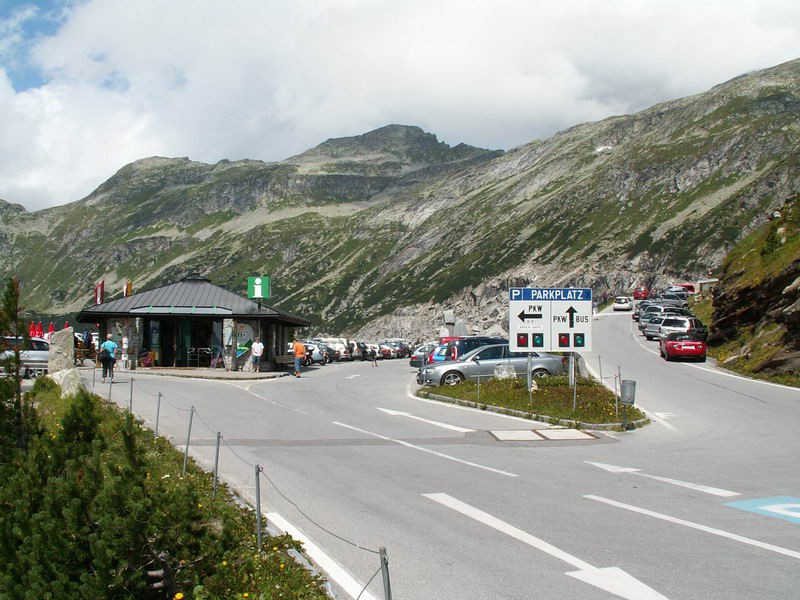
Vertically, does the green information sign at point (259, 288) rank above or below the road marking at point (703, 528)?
above

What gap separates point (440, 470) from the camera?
1073cm

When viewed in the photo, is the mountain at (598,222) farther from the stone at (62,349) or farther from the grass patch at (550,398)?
the stone at (62,349)

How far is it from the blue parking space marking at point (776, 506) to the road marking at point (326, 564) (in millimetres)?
4976

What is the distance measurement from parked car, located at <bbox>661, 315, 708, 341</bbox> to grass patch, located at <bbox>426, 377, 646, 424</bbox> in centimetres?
1858

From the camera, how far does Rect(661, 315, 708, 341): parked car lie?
3901 cm

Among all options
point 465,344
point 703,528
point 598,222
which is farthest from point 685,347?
point 598,222

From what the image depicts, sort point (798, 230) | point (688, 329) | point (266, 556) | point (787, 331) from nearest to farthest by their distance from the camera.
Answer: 1. point (266, 556)
2. point (787, 331)
3. point (798, 230)
4. point (688, 329)

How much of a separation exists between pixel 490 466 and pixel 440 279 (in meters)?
133

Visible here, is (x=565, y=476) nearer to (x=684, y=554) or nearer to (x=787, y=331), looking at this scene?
(x=684, y=554)

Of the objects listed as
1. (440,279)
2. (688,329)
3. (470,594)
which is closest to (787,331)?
(688,329)

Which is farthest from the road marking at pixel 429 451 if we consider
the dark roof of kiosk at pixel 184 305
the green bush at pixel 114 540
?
the dark roof of kiosk at pixel 184 305

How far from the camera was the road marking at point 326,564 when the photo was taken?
18.3ft

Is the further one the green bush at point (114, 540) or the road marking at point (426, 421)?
the road marking at point (426, 421)

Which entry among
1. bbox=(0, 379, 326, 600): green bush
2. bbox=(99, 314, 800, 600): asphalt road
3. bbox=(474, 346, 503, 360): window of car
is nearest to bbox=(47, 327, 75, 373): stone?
bbox=(99, 314, 800, 600): asphalt road
